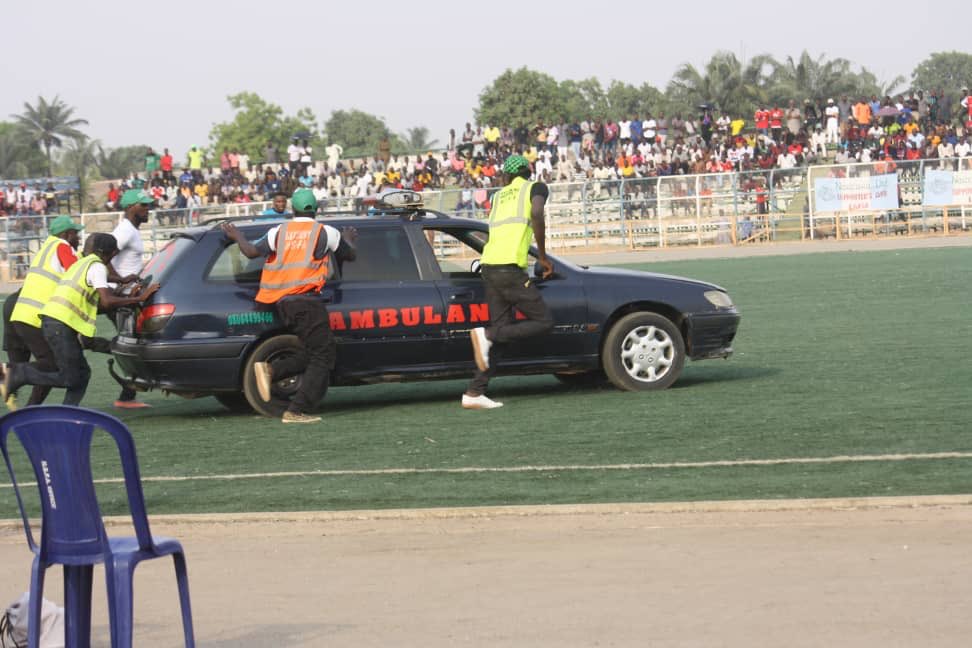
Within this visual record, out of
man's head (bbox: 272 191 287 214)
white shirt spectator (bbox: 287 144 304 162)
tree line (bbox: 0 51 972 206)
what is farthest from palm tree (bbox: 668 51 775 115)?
man's head (bbox: 272 191 287 214)

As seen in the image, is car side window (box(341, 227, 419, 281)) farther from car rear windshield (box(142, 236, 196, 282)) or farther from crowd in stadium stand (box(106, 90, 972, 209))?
crowd in stadium stand (box(106, 90, 972, 209))

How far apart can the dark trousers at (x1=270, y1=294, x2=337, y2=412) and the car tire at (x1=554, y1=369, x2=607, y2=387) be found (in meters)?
2.47

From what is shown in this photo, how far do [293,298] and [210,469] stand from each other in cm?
187

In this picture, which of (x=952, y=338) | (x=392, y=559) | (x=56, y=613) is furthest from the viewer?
(x=952, y=338)

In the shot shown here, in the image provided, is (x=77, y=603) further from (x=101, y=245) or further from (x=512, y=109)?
(x=512, y=109)

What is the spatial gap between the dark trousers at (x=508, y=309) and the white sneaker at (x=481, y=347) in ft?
0.10

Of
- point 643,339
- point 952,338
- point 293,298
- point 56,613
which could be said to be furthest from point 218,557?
point 952,338

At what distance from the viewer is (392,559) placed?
6570 mm

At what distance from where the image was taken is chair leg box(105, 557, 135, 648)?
431 cm

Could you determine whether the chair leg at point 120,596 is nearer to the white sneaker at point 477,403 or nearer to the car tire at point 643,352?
the white sneaker at point 477,403

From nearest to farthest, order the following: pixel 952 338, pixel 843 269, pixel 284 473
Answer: pixel 284 473, pixel 952 338, pixel 843 269

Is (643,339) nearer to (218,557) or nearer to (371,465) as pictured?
(371,465)

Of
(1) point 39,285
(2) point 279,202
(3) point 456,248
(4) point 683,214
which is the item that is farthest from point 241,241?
(4) point 683,214

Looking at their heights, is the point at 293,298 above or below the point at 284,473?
above
